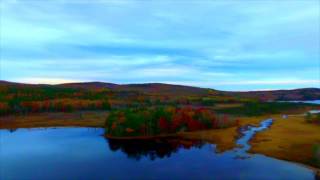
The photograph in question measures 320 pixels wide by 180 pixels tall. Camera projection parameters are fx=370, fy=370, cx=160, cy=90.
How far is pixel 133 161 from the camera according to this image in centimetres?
6225

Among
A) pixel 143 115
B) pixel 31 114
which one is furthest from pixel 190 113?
pixel 31 114

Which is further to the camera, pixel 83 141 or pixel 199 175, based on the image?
pixel 83 141

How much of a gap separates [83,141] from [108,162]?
2502 cm

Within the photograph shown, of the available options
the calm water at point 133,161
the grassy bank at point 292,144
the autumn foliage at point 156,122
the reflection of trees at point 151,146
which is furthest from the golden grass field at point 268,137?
the reflection of trees at point 151,146

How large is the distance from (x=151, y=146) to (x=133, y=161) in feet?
50.4

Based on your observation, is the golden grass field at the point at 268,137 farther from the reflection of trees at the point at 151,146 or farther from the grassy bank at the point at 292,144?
the reflection of trees at the point at 151,146

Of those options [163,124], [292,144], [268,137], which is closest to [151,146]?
[163,124]

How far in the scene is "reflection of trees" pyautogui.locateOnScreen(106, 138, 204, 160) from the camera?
68.6 meters

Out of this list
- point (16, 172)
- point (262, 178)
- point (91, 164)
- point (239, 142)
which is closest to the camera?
point (262, 178)

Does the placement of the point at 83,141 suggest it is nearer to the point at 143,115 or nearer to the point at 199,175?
the point at 143,115

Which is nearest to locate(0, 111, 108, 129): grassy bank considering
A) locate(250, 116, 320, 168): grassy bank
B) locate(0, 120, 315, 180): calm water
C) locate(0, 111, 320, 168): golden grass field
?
locate(0, 111, 320, 168): golden grass field

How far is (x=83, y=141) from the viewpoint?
83938 millimetres

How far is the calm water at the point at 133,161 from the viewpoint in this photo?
50819 mm

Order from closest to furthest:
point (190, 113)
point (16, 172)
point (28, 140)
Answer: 1. point (16, 172)
2. point (28, 140)
3. point (190, 113)
